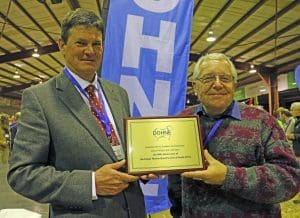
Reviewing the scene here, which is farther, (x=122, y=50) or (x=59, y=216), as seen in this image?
(x=122, y=50)

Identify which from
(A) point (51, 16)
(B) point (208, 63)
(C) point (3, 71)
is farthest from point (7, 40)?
(B) point (208, 63)

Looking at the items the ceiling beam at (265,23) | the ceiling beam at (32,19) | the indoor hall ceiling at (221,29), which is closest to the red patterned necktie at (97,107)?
the indoor hall ceiling at (221,29)

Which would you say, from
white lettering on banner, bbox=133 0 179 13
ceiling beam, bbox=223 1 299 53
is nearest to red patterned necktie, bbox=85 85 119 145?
white lettering on banner, bbox=133 0 179 13

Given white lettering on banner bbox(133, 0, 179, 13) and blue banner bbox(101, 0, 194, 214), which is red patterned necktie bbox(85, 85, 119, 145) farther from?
white lettering on banner bbox(133, 0, 179, 13)

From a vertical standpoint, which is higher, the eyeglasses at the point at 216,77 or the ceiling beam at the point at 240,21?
the ceiling beam at the point at 240,21

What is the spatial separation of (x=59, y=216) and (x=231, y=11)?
302 inches

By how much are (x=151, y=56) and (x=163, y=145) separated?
0.97m

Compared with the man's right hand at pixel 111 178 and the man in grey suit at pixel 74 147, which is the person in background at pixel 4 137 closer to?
the man in grey suit at pixel 74 147

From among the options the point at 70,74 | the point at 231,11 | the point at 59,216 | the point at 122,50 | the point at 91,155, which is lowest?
the point at 59,216

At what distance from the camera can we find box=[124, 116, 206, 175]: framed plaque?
3.97 feet

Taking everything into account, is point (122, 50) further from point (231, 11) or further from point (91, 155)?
point (231, 11)

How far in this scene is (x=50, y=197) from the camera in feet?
3.81

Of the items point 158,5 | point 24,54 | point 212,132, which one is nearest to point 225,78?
point 212,132

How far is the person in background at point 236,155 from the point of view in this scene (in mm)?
1328
